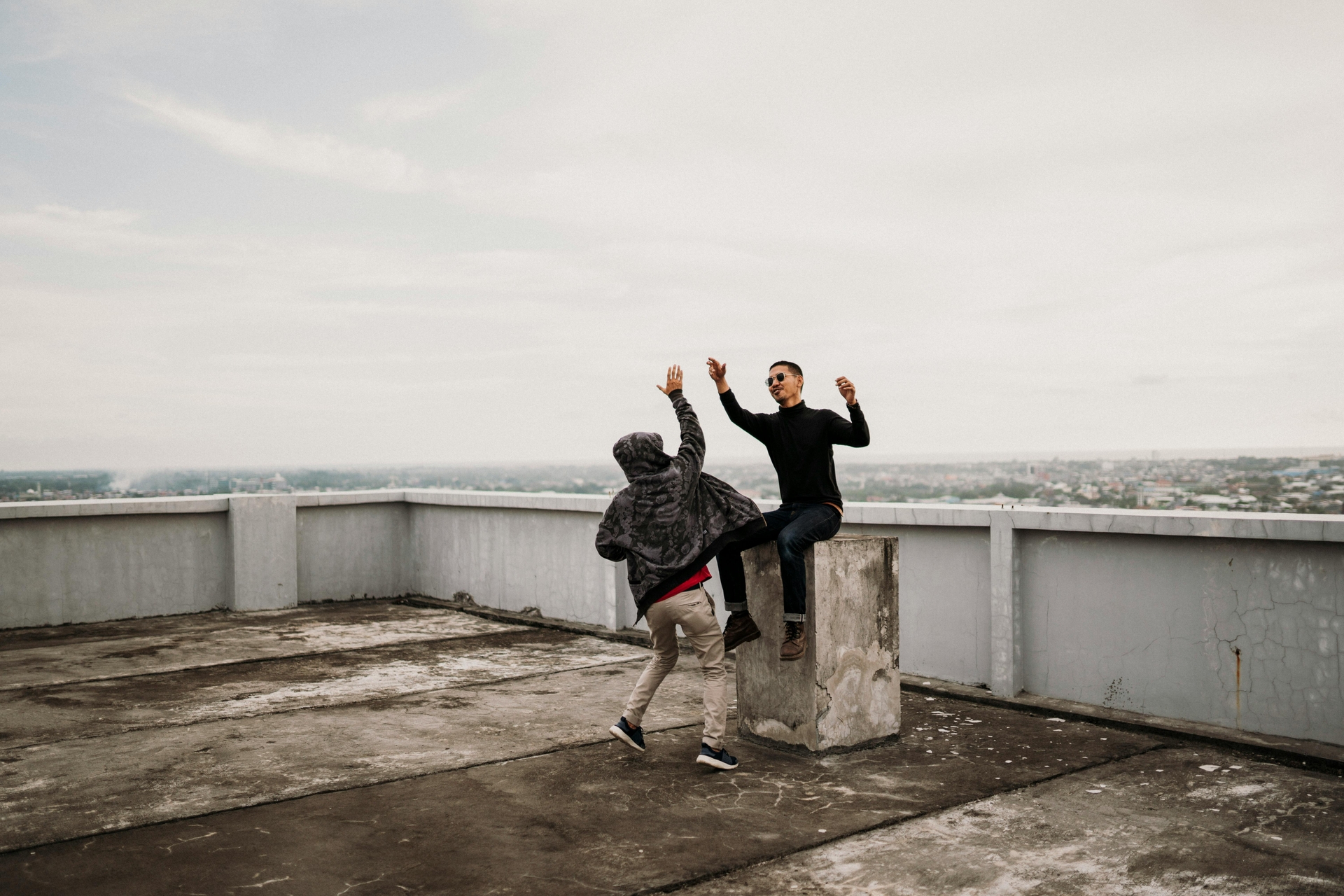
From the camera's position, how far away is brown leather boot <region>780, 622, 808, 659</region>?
564 centimetres

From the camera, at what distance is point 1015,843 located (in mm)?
4410

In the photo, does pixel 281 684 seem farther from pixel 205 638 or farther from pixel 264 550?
pixel 264 550

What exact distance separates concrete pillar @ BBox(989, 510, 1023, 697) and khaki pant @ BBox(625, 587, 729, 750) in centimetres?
251

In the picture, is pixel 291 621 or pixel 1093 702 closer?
pixel 1093 702

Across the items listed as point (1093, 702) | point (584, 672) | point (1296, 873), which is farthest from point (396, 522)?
point (1296, 873)

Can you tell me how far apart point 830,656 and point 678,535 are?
1.15 m

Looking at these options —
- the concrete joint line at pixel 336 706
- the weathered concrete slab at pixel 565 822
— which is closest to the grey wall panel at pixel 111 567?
the concrete joint line at pixel 336 706

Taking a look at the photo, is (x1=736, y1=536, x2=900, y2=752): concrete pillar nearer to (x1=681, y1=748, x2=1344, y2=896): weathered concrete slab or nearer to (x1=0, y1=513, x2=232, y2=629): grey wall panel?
(x1=681, y1=748, x2=1344, y2=896): weathered concrete slab

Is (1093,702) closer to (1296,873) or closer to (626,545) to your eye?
(1296,873)

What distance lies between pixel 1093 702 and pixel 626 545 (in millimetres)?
3546

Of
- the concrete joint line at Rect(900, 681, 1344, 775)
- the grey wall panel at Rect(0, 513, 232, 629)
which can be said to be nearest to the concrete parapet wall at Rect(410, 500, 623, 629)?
the grey wall panel at Rect(0, 513, 232, 629)

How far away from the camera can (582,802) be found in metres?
5.01

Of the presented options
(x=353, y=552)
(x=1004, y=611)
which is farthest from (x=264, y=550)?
(x=1004, y=611)

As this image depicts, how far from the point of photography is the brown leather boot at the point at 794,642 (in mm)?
5645
